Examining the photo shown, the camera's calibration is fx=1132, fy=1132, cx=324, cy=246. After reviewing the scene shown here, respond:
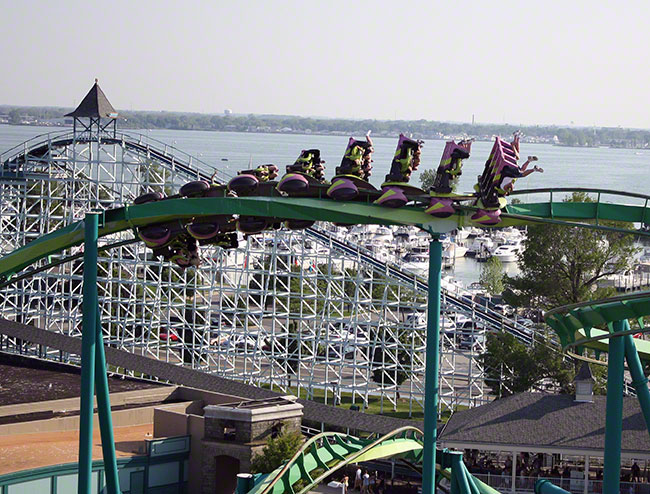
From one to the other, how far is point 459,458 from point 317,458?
7.25 feet

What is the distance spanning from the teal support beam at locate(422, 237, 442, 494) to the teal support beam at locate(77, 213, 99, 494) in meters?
3.55

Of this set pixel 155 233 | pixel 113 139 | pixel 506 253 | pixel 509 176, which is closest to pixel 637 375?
pixel 509 176

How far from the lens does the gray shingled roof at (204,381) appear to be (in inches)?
870

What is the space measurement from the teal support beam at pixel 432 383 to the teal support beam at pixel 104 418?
3.52 meters

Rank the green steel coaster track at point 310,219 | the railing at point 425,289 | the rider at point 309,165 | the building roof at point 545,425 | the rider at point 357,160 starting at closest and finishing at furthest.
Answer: the green steel coaster track at point 310,219, the rider at point 357,160, the rider at point 309,165, the building roof at point 545,425, the railing at point 425,289

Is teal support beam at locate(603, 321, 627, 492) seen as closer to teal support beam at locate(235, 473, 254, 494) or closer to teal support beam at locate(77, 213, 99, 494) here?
teal support beam at locate(235, 473, 254, 494)

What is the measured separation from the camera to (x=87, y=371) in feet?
39.9

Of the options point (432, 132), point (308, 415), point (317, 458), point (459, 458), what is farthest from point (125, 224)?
point (432, 132)

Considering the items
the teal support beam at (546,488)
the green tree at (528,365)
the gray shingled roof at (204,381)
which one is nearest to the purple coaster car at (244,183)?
the teal support beam at (546,488)

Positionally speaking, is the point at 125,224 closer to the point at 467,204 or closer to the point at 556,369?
the point at 467,204

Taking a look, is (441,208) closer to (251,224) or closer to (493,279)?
(251,224)

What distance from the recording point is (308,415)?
22.5 metres

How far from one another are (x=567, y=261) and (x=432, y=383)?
1543 cm

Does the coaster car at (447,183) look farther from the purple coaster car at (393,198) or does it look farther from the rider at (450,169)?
the purple coaster car at (393,198)
